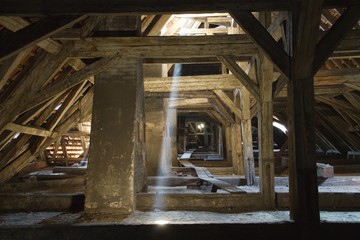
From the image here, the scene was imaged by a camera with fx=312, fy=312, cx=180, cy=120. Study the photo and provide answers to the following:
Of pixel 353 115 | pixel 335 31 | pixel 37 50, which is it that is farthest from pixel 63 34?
pixel 353 115

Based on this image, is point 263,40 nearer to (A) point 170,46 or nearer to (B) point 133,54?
(A) point 170,46

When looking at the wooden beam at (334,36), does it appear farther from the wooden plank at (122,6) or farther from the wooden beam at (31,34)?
the wooden beam at (31,34)

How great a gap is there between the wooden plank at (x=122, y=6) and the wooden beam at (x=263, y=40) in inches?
3.2

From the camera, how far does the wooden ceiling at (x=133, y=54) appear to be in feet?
9.77

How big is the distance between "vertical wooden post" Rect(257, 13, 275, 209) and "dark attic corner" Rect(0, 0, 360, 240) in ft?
0.06

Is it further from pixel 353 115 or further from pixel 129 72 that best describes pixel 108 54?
pixel 353 115

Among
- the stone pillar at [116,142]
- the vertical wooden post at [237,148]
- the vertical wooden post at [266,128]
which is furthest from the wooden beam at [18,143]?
the vertical wooden post at [237,148]

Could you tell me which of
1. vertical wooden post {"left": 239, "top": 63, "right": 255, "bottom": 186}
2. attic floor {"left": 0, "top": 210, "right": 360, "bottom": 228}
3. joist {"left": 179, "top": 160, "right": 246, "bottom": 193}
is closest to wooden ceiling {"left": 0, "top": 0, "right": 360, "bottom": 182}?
vertical wooden post {"left": 239, "top": 63, "right": 255, "bottom": 186}

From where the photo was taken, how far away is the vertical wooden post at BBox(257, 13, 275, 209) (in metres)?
5.16

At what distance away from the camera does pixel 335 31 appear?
2867 millimetres

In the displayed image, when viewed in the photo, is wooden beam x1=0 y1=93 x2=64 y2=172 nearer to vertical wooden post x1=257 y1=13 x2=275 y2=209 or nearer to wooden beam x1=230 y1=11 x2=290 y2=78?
vertical wooden post x1=257 y1=13 x2=275 y2=209

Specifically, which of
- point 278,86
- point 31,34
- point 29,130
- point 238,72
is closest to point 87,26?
point 31,34

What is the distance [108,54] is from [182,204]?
9.08 ft

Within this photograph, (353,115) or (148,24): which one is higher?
(148,24)
